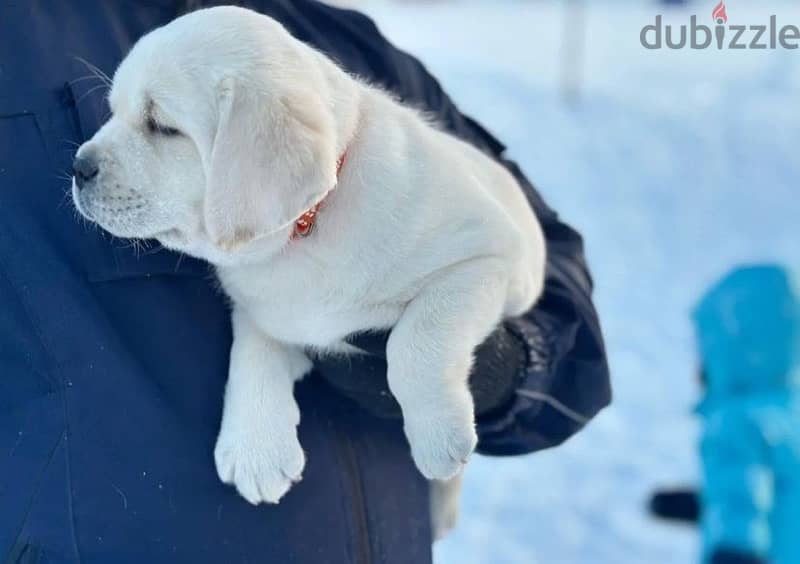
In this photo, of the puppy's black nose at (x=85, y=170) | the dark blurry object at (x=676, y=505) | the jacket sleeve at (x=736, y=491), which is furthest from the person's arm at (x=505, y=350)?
the dark blurry object at (x=676, y=505)

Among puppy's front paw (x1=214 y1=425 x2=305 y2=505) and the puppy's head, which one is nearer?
the puppy's head

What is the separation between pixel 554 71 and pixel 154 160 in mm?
10683

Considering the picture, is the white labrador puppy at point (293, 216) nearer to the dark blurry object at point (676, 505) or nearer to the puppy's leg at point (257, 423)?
the puppy's leg at point (257, 423)

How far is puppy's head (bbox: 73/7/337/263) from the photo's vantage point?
2.06m

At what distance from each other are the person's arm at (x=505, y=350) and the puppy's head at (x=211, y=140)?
397 mm

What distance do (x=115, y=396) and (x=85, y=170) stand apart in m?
0.43

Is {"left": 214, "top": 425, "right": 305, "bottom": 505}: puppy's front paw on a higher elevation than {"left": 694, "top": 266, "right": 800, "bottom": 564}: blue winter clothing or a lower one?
higher

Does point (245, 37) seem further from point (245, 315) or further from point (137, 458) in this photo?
point (137, 458)

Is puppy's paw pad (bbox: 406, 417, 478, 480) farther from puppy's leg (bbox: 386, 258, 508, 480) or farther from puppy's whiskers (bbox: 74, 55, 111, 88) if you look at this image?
puppy's whiskers (bbox: 74, 55, 111, 88)

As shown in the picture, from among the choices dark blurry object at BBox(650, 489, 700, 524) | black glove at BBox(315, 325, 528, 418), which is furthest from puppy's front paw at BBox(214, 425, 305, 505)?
dark blurry object at BBox(650, 489, 700, 524)

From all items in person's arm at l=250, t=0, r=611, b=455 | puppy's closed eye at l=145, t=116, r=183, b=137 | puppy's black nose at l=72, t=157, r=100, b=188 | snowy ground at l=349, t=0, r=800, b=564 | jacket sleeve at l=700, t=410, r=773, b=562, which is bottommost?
snowy ground at l=349, t=0, r=800, b=564

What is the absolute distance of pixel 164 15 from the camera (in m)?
2.39

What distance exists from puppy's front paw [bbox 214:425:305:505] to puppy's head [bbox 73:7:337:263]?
381 mm

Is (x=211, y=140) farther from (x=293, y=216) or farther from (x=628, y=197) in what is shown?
(x=628, y=197)
